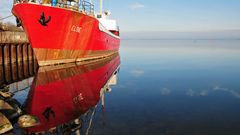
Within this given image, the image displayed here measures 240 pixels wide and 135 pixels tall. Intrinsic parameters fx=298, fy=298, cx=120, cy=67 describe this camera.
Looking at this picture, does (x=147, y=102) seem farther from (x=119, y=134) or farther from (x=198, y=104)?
(x=119, y=134)

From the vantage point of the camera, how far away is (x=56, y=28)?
25.0 meters

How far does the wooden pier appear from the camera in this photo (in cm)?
2539

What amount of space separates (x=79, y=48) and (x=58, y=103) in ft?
51.5

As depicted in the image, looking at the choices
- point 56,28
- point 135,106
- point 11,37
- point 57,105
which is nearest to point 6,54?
point 11,37

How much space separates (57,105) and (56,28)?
12.7 metres

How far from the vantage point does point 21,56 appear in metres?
32.2

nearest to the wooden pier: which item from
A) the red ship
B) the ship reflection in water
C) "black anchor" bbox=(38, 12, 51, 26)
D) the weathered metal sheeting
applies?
the weathered metal sheeting

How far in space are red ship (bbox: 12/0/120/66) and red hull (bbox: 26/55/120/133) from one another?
2.41 m

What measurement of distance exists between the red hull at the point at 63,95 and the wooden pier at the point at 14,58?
3.44 m

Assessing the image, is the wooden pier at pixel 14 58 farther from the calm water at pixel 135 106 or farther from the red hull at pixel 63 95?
the calm water at pixel 135 106

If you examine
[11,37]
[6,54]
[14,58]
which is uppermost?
[11,37]

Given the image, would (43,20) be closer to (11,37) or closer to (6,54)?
(6,54)

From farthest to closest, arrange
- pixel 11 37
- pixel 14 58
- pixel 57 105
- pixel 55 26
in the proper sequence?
pixel 14 58 < pixel 11 37 < pixel 55 26 < pixel 57 105

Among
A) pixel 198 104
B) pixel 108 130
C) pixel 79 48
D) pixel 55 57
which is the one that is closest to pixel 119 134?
pixel 108 130
